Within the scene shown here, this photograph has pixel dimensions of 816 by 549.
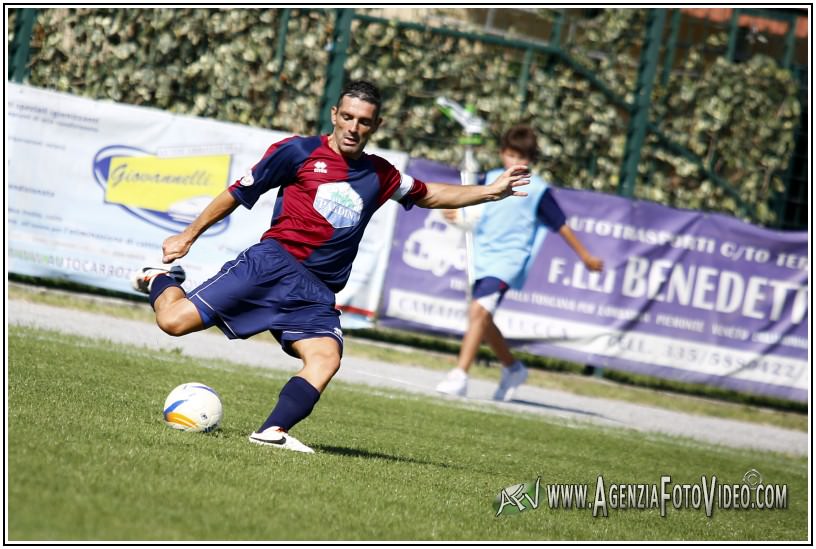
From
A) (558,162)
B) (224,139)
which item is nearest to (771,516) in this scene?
(224,139)

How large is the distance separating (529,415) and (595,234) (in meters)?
3.22

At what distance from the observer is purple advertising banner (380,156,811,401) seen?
12391 mm

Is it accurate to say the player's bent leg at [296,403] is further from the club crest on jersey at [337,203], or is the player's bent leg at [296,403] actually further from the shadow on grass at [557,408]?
the shadow on grass at [557,408]

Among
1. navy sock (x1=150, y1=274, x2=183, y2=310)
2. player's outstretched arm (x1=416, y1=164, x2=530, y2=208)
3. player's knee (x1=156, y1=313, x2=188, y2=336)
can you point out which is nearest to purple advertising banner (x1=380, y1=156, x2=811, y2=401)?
player's outstretched arm (x1=416, y1=164, x2=530, y2=208)

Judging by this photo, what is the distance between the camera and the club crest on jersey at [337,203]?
6.32 meters

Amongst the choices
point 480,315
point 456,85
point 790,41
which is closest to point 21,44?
point 456,85

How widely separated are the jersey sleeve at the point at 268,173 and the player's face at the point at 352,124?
22cm

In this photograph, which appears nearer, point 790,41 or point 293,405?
point 293,405

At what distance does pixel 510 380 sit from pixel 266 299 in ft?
15.2

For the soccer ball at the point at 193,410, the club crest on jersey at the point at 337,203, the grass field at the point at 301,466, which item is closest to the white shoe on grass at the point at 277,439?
the grass field at the point at 301,466

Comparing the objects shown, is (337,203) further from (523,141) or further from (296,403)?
(523,141)

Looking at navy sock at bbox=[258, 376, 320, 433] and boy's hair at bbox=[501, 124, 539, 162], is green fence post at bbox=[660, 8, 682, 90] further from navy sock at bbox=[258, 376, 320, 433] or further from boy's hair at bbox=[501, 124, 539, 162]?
navy sock at bbox=[258, 376, 320, 433]

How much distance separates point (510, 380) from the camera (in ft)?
34.8

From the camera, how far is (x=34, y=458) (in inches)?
185
